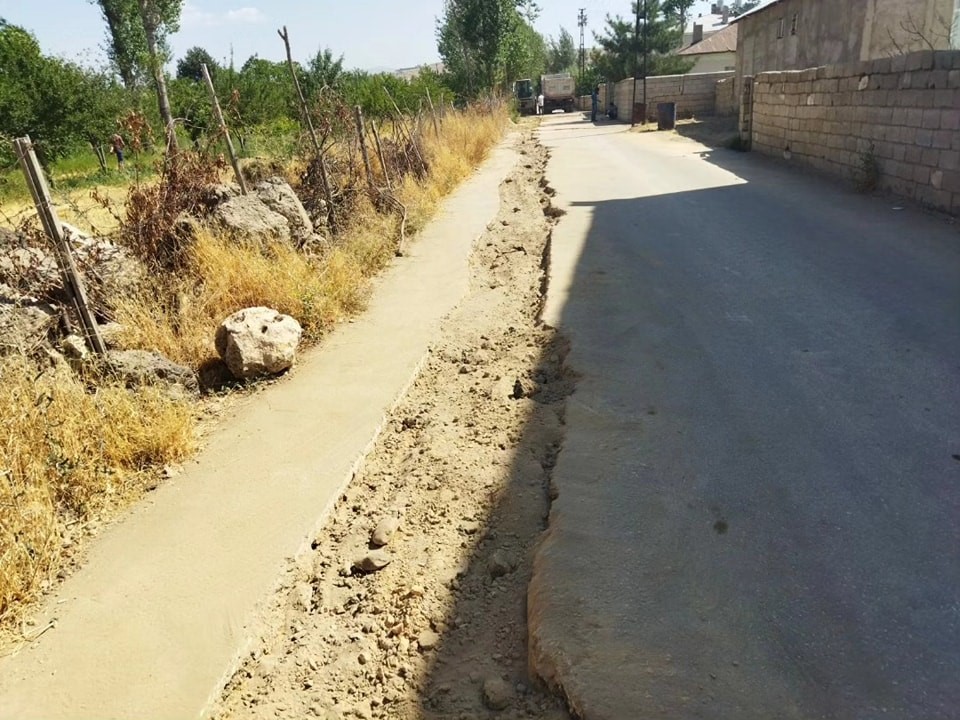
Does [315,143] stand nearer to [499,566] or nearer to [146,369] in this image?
[146,369]

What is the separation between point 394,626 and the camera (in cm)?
258

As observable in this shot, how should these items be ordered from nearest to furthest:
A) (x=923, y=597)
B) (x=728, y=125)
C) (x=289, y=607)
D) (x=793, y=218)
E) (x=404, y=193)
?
(x=923, y=597), (x=289, y=607), (x=793, y=218), (x=404, y=193), (x=728, y=125)

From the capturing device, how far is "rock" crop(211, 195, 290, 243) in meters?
6.48

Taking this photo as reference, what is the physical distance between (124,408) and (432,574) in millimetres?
2016

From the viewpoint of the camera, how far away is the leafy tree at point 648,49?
46.3 m

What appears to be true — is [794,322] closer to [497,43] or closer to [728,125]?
[728,125]

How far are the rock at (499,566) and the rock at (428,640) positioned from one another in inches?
14.1

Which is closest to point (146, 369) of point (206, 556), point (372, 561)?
point (206, 556)

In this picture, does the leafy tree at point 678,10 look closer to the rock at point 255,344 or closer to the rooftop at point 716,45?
the rooftop at point 716,45

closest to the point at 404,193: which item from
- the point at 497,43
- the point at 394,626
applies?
the point at 394,626

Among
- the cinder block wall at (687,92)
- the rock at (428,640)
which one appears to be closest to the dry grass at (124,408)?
the rock at (428,640)

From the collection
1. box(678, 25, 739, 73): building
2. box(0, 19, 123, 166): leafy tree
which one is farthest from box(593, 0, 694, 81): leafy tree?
box(0, 19, 123, 166): leafy tree

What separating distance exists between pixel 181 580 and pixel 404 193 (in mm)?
8311

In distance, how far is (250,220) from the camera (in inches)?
263
